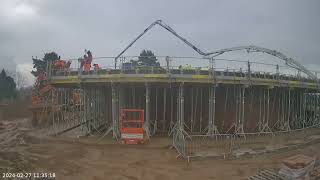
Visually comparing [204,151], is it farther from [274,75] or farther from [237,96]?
[274,75]

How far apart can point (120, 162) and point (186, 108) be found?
362 inches

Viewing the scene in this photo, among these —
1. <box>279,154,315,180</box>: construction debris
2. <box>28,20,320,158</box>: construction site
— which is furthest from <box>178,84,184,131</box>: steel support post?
<box>279,154,315,180</box>: construction debris

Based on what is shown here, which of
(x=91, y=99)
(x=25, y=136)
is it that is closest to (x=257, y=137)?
(x=91, y=99)

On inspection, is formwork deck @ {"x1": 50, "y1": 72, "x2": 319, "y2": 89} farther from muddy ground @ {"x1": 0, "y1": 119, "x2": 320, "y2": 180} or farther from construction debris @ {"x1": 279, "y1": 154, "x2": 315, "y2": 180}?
construction debris @ {"x1": 279, "y1": 154, "x2": 315, "y2": 180}

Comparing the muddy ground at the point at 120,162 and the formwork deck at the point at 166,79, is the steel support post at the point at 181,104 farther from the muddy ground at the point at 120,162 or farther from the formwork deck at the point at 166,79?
the muddy ground at the point at 120,162

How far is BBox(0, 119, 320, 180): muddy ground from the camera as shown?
1647cm

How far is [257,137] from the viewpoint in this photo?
25438 millimetres

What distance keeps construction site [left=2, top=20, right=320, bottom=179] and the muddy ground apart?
1.91ft

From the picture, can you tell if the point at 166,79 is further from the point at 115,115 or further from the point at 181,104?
the point at 115,115

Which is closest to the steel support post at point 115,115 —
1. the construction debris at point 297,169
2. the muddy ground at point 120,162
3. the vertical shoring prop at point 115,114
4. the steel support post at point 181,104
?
the vertical shoring prop at point 115,114

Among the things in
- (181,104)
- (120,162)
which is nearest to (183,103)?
(181,104)

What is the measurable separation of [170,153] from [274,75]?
486 inches

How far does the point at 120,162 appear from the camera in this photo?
1872 centimetres

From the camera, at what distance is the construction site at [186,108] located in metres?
22.3
